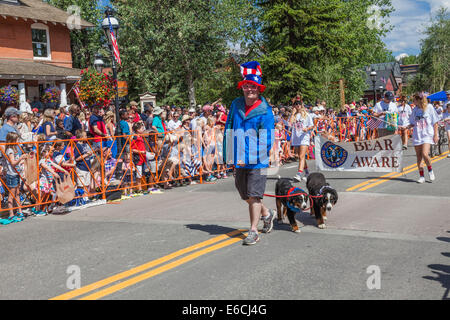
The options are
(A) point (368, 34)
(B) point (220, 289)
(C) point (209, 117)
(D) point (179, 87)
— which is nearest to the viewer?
(B) point (220, 289)

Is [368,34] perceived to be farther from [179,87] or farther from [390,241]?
[390,241]

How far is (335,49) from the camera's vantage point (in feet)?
116

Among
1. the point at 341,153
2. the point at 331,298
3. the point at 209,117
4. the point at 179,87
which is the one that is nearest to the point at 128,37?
the point at 179,87

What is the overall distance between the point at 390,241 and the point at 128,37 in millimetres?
32357

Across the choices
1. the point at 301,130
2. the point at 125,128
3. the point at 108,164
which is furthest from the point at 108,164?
A: the point at 301,130

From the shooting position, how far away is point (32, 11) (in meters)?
28.1

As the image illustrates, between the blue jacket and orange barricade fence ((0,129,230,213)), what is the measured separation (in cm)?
484

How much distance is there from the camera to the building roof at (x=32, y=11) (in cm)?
2639

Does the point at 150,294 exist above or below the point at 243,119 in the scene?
below

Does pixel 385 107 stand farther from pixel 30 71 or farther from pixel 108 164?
pixel 30 71

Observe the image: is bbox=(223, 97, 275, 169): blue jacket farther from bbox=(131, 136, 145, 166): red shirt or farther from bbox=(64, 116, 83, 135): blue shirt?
bbox=(64, 116, 83, 135): blue shirt

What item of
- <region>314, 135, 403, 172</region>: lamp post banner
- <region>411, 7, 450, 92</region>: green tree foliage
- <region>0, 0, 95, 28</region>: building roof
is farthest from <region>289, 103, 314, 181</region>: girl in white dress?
<region>411, 7, 450, 92</region>: green tree foliage

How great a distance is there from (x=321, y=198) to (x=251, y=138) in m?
1.50
